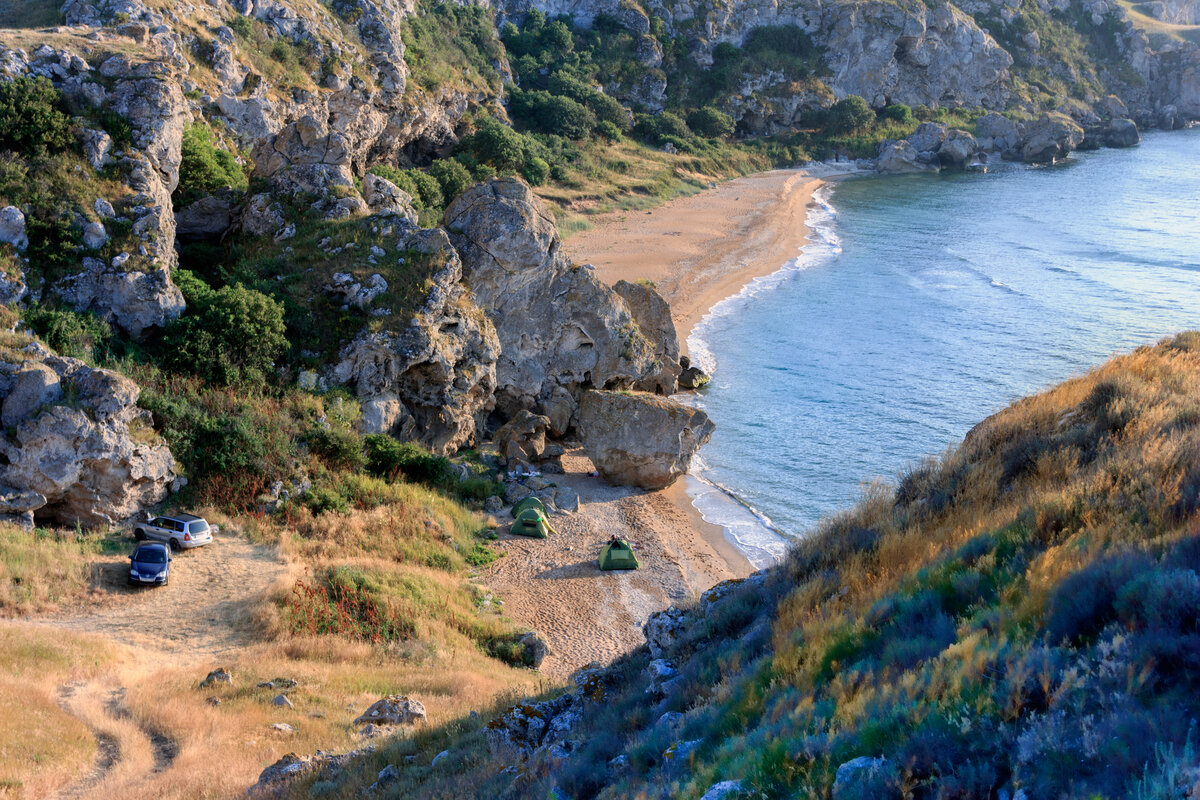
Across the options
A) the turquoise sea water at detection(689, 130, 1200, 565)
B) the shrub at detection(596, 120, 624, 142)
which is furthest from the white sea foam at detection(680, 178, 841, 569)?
the shrub at detection(596, 120, 624, 142)

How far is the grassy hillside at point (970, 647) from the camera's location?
4824 millimetres

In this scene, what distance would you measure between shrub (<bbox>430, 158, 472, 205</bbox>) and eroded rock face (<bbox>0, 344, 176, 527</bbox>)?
35.0 meters

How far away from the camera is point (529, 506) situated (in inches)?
899

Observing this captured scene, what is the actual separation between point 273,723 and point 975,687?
10690mm

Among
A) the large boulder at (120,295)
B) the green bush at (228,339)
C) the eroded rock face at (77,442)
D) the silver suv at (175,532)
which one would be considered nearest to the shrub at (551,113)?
the green bush at (228,339)

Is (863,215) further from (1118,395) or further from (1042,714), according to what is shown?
(1042,714)

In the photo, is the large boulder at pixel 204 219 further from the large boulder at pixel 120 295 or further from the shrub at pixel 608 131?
the shrub at pixel 608 131

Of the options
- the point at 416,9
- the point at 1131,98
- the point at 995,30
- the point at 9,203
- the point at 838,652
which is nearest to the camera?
the point at 838,652

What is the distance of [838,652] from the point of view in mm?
6898

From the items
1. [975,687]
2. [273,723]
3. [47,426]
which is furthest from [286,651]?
[975,687]

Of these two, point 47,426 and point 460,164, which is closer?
point 47,426

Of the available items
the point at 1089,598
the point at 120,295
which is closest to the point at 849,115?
the point at 120,295

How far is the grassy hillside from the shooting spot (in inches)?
190

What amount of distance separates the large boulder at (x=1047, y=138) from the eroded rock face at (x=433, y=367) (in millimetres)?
100253
